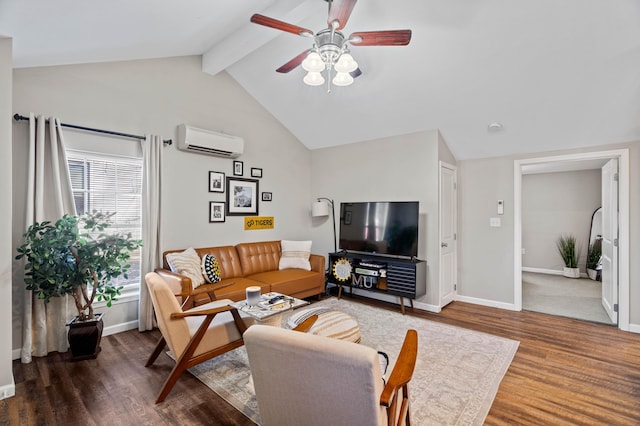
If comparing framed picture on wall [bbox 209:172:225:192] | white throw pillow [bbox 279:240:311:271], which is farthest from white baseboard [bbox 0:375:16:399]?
white throw pillow [bbox 279:240:311:271]

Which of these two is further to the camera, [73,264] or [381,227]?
[381,227]

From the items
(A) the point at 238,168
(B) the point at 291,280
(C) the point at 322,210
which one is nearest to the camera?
(B) the point at 291,280

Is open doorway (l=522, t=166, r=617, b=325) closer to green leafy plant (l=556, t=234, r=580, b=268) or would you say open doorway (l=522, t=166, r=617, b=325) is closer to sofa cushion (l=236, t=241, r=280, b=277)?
green leafy plant (l=556, t=234, r=580, b=268)

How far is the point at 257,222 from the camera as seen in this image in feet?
15.8

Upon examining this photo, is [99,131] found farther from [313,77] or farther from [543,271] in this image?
[543,271]

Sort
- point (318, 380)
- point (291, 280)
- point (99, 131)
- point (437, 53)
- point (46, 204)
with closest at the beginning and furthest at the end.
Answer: point (318, 380) < point (46, 204) < point (437, 53) < point (99, 131) < point (291, 280)

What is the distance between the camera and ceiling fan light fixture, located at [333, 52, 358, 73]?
234 centimetres

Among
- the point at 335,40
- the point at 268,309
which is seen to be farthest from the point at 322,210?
the point at 335,40

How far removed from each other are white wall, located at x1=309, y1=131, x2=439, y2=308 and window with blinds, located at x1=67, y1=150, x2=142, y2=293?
2899mm

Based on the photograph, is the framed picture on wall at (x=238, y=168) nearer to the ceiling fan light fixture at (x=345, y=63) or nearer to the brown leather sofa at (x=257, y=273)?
the brown leather sofa at (x=257, y=273)

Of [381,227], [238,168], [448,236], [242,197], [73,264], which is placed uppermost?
[238,168]

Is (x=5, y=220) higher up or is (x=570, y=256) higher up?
(x=5, y=220)

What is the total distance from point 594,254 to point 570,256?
37 cm

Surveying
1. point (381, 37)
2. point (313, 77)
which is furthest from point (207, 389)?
point (381, 37)
